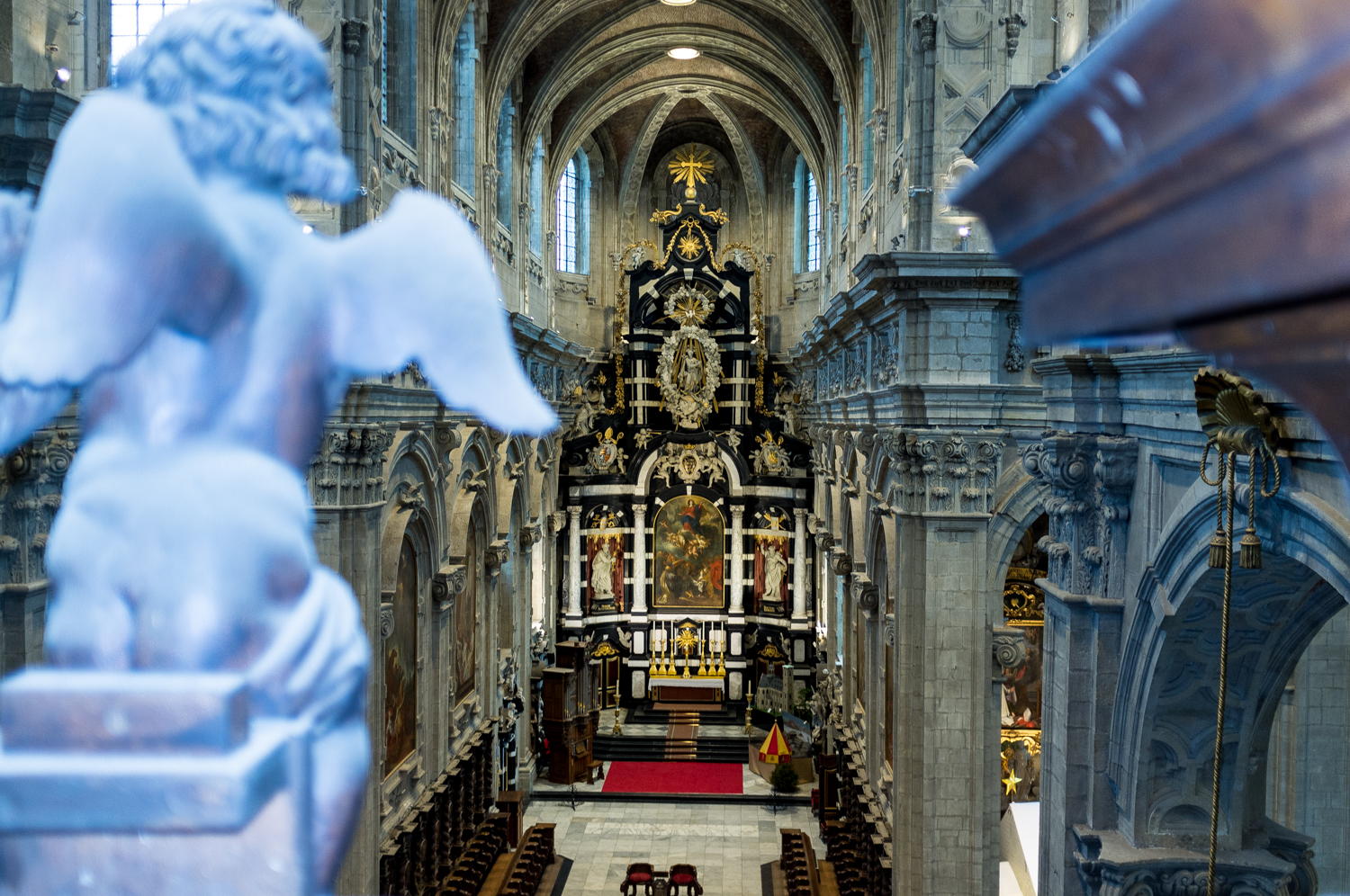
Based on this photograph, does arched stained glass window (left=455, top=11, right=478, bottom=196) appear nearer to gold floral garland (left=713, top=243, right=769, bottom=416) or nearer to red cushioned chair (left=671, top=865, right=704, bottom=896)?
red cushioned chair (left=671, top=865, right=704, bottom=896)

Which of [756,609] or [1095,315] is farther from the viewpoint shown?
[756,609]

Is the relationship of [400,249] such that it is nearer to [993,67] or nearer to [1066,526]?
[1066,526]

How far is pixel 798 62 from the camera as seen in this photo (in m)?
24.1

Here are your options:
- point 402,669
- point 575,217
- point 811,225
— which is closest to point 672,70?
point 575,217

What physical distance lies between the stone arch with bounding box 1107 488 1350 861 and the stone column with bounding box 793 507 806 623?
2284 centimetres

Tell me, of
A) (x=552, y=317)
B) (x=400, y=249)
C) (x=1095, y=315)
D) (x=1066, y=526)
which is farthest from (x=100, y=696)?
(x=552, y=317)

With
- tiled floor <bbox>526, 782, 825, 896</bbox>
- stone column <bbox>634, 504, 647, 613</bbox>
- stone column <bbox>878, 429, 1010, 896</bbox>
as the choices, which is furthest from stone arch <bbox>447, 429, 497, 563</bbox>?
stone column <bbox>634, 504, 647, 613</bbox>

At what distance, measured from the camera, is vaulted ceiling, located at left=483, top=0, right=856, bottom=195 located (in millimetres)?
20875

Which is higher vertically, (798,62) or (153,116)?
(798,62)

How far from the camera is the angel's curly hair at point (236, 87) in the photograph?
197 centimetres

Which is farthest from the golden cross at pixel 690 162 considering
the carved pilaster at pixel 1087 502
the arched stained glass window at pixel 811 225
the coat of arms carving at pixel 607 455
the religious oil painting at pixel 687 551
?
the carved pilaster at pixel 1087 502

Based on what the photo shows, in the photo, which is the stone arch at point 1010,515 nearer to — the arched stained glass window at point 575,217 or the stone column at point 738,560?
the stone column at point 738,560

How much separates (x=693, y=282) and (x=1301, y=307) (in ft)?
99.9

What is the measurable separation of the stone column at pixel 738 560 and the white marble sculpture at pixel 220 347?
29028 millimetres
